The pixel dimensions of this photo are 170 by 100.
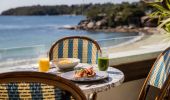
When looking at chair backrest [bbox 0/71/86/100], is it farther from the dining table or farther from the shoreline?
the shoreline

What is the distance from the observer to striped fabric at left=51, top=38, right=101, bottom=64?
9.27 ft

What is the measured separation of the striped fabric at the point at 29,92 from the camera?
1287 millimetres

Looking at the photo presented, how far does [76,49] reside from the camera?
286 centimetres

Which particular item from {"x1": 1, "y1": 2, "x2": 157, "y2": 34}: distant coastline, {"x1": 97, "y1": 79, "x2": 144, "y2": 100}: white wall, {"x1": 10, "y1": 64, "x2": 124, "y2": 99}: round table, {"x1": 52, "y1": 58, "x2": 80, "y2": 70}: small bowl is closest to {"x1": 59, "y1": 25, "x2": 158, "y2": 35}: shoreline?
{"x1": 1, "y1": 2, "x2": 157, "y2": 34}: distant coastline

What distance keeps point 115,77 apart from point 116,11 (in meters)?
2.12

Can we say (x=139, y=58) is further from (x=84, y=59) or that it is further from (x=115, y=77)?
(x=115, y=77)

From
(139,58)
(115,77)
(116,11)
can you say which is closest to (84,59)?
(115,77)

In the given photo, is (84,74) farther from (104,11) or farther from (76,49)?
(104,11)

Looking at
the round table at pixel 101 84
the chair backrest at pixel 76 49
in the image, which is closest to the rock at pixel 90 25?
the chair backrest at pixel 76 49

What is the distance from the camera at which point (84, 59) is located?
2840mm

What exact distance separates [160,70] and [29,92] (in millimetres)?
1176

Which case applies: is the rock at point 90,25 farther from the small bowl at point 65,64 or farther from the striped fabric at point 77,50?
the small bowl at point 65,64

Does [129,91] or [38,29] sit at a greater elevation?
[38,29]

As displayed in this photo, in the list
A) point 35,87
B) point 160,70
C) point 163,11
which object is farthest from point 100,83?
point 163,11
